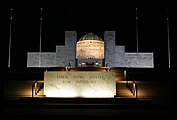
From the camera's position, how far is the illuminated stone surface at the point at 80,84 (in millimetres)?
5855

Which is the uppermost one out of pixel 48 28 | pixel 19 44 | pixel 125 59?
pixel 48 28

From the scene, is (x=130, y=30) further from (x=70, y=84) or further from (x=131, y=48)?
(x=70, y=84)

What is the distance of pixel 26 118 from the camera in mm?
4301

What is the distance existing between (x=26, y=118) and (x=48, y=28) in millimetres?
7278

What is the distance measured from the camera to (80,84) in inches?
232

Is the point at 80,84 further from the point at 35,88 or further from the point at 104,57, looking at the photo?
the point at 104,57

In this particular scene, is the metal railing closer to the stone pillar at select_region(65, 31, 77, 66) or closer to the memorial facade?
the memorial facade

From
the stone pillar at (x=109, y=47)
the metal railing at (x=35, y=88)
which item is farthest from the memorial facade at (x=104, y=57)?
the metal railing at (x=35, y=88)

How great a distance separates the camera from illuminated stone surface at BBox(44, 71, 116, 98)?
19.2 ft

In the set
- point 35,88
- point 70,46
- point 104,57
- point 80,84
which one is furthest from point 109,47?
point 35,88

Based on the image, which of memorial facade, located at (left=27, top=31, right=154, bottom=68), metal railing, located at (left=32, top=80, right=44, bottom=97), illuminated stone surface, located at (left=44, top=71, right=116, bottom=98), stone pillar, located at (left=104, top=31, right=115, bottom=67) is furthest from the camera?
stone pillar, located at (left=104, top=31, right=115, bottom=67)

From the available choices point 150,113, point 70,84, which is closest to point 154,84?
point 150,113

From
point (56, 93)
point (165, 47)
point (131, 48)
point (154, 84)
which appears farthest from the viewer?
point (131, 48)

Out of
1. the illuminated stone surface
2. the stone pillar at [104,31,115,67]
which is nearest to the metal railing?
the illuminated stone surface
